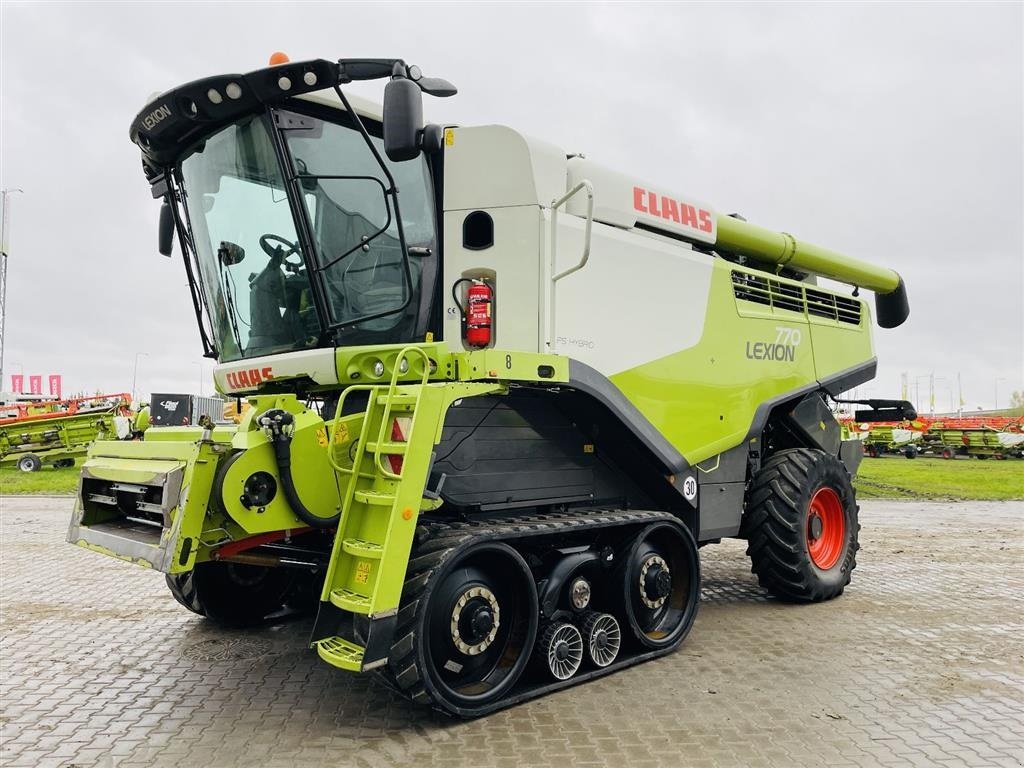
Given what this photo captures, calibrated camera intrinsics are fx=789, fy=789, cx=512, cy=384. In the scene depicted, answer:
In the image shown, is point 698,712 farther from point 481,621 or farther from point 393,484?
point 393,484

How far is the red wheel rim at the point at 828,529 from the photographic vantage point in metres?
6.81

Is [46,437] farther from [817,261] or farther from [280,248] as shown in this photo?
[817,261]

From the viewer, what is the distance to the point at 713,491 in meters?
5.90

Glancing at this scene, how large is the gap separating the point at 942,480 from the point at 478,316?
712 inches

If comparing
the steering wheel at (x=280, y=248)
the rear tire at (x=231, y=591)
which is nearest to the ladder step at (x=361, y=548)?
the steering wheel at (x=280, y=248)

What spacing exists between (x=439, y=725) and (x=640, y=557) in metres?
1.70

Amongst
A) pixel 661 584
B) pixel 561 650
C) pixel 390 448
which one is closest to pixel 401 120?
pixel 390 448

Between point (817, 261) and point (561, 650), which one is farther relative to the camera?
point (817, 261)

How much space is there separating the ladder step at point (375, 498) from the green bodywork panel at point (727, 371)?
1843 millimetres

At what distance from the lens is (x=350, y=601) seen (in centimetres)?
355

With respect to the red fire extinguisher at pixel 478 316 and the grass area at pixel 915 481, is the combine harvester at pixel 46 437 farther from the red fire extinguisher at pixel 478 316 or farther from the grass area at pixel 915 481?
the red fire extinguisher at pixel 478 316

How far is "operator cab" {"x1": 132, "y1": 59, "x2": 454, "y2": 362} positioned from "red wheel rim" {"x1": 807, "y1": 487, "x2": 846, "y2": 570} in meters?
4.12

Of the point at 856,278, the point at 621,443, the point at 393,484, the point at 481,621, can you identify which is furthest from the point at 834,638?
the point at 856,278

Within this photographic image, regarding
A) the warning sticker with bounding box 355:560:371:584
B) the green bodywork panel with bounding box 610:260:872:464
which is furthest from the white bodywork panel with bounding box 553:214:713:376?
the warning sticker with bounding box 355:560:371:584
